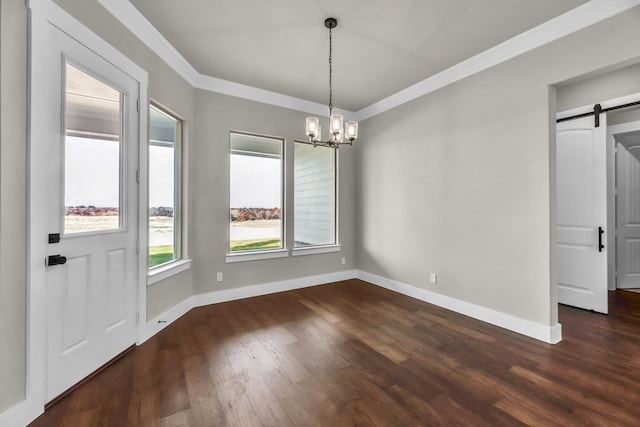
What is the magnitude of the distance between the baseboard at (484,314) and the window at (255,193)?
2030 millimetres

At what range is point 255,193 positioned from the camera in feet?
13.6

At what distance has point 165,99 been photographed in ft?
9.83

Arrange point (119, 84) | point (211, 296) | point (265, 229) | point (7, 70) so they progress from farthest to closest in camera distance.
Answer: point (265, 229), point (211, 296), point (119, 84), point (7, 70)

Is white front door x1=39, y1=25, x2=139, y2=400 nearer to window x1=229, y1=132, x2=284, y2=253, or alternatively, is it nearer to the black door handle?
the black door handle

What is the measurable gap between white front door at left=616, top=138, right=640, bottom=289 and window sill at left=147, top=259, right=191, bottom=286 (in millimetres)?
6363

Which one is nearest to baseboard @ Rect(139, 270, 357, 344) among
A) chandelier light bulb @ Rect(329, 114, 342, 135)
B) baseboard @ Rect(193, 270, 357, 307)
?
baseboard @ Rect(193, 270, 357, 307)

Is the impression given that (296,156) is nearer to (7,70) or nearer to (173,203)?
(173,203)

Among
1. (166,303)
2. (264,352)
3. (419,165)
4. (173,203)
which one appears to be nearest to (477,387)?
(264,352)

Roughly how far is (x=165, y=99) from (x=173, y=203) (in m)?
1.18

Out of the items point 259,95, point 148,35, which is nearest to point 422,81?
point 259,95

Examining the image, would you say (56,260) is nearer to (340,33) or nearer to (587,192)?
(340,33)

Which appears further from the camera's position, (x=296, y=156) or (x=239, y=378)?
(x=296, y=156)

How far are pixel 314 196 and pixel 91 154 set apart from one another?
3.12 metres

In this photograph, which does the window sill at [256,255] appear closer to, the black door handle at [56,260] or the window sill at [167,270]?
the window sill at [167,270]
